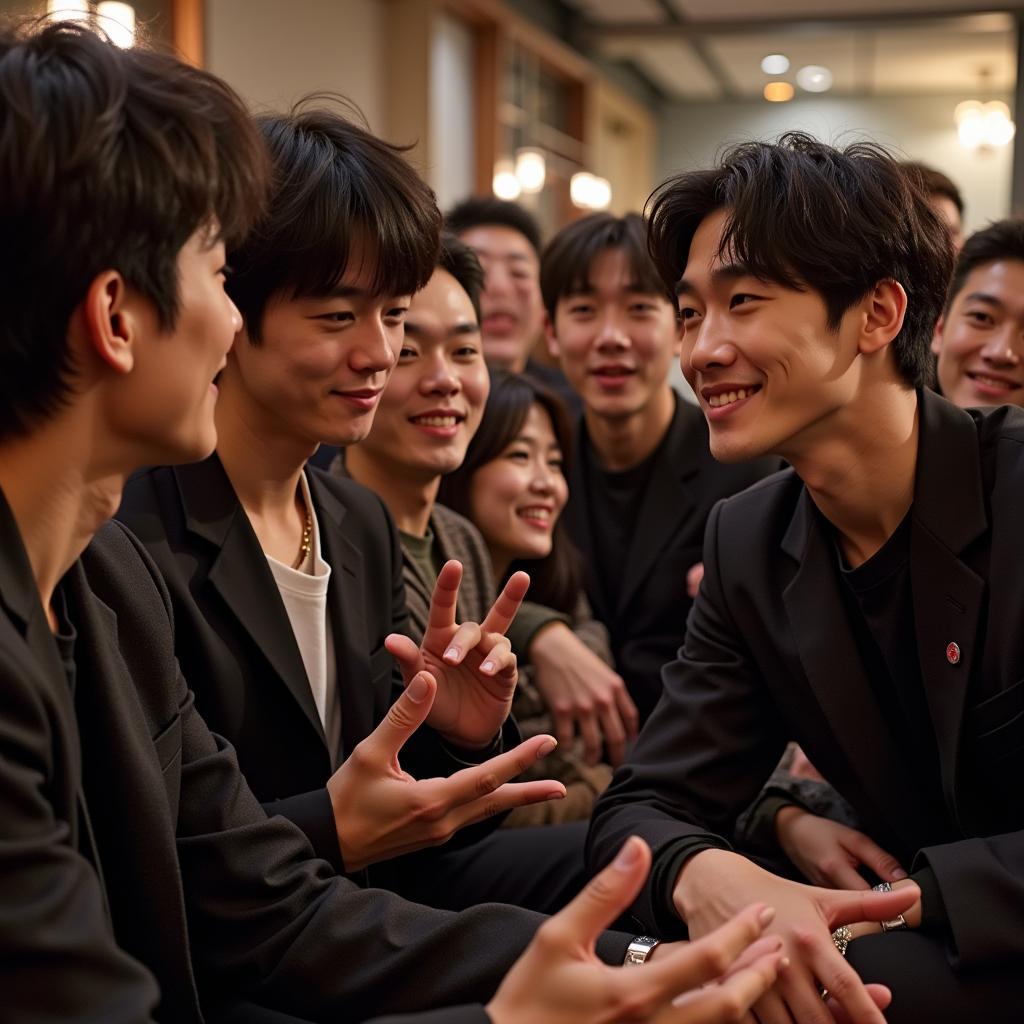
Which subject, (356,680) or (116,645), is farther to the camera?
(356,680)

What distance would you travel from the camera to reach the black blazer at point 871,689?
64.7 inches

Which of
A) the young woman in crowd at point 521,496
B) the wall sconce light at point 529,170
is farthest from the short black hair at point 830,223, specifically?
the wall sconce light at point 529,170

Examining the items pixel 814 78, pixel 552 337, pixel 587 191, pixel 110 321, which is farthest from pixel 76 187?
pixel 814 78

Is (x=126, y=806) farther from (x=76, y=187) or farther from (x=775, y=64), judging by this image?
(x=775, y=64)

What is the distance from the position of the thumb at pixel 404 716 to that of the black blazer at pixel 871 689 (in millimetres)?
375

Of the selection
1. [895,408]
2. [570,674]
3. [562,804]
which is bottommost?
[562,804]

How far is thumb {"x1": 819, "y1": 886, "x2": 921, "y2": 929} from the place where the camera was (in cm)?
147

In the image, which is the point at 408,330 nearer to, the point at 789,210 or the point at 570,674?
the point at 570,674

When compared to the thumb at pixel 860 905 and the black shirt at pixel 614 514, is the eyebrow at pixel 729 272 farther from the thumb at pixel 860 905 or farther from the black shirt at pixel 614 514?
the black shirt at pixel 614 514

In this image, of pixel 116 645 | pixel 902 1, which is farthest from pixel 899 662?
pixel 902 1

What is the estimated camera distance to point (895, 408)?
178 cm

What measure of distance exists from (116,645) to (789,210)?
3.29 feet

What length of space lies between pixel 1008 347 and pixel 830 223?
3.47 ft

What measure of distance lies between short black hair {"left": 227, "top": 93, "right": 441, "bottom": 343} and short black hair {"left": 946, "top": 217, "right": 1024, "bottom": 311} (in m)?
1.25
